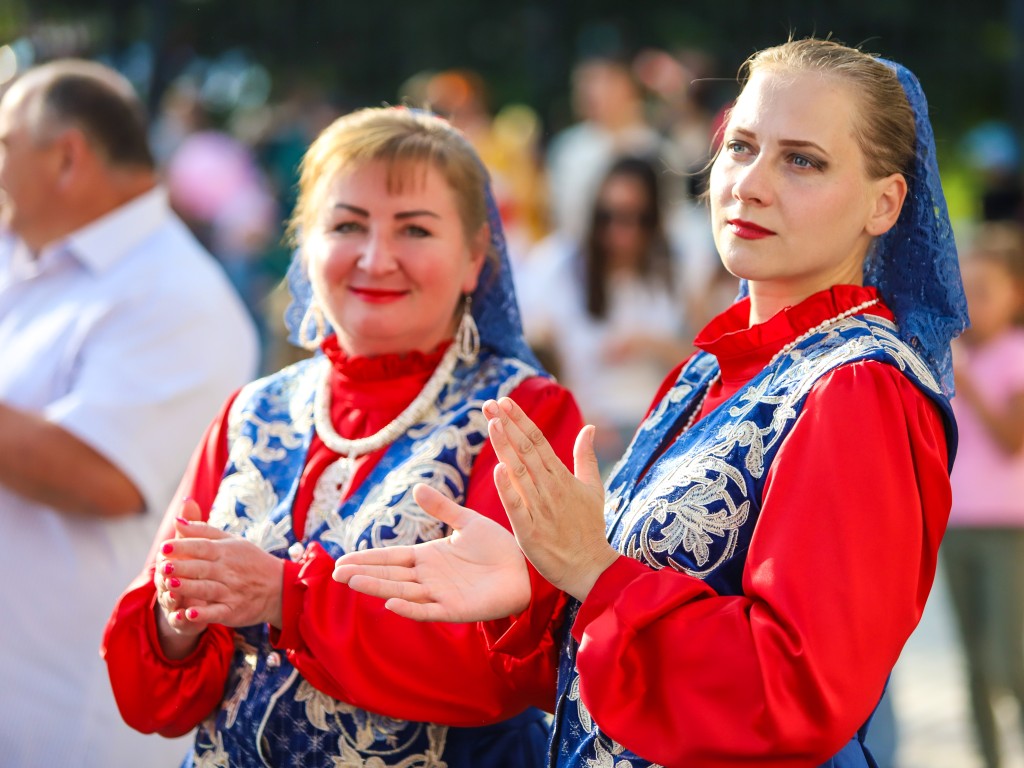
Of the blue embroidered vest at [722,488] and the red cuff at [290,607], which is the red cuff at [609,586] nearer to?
the blue embroidered vest at [722,488]

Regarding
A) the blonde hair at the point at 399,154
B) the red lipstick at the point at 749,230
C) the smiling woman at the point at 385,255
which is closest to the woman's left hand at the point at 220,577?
the smiling woman at the point at 385,255

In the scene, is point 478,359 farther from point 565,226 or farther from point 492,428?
point 565,226

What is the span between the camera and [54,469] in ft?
11.5

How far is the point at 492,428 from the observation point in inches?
85.5

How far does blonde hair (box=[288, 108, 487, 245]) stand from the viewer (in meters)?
Result: 2.88

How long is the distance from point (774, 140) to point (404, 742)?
4.21 feet

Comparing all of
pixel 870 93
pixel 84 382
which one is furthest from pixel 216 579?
pixel 870 93

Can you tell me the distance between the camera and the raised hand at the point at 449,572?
7.37 feet

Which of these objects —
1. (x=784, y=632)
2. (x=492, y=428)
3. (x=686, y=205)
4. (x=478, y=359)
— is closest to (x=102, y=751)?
(x=478, y=359)

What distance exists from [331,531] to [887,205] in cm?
120

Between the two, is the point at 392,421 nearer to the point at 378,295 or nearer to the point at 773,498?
the point at 378,295

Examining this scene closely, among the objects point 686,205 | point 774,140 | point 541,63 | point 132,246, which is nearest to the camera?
point 774,140

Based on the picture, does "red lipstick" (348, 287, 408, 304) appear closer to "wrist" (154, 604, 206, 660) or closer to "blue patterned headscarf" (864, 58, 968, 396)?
"wrist" (154, 604, 206, 660)

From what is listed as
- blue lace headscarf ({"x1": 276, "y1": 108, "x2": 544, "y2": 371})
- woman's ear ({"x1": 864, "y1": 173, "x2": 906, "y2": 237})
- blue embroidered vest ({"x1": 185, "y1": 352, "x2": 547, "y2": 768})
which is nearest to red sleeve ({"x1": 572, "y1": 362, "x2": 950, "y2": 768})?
woman's ear ({"x1": 864, "y1": 173, "x2": 906, "y2": 237})
